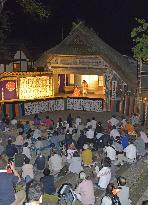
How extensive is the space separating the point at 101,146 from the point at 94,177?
3307 mm

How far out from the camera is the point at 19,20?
1827 inches

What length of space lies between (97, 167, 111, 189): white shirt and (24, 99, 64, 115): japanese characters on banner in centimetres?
1448

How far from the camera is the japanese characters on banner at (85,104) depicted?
98.1 ft

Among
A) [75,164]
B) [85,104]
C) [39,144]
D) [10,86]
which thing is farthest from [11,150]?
[85,104]

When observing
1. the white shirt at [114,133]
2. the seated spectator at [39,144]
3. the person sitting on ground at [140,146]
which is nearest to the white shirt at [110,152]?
the person sitting on ground at [140,146]

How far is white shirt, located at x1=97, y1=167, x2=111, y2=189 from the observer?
15070 mm

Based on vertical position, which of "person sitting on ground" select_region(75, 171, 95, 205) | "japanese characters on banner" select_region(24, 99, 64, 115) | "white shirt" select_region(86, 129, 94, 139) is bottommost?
"person sitting on ground" select_region(75, 171, 95, 205)

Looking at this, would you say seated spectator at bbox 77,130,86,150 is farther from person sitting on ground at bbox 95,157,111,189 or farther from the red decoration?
the red decoration

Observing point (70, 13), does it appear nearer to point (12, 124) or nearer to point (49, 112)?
point (49, 112)

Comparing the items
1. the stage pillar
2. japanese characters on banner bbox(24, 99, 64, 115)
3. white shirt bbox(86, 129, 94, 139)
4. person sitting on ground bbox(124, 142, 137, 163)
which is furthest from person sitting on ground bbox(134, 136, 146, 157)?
the stage pillar

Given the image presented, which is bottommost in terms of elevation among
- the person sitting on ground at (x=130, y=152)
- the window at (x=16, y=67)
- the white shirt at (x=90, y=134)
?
the person sitting on ground at (x=130, y=152)

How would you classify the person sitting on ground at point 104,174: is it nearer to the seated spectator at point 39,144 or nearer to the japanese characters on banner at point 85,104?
the seated spectator at point 39,144

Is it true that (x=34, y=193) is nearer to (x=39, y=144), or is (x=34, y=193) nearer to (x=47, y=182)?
(x=47, y=182)

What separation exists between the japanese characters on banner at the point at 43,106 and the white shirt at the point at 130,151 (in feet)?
40.1
